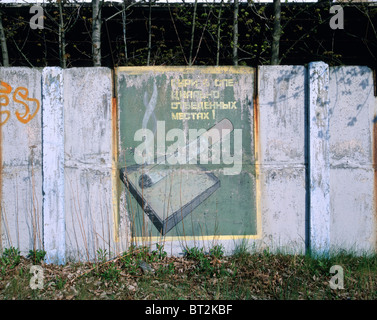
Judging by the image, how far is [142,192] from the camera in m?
3.70

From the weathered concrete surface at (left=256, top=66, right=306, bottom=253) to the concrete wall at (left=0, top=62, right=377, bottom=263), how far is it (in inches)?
0.5

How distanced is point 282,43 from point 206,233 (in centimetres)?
549

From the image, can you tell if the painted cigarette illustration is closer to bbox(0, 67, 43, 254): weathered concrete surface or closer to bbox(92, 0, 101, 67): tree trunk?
bbox(0, 67, 43, 254): weathered concrete surface

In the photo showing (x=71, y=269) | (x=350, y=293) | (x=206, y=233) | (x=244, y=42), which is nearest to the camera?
(x=350, y=293)

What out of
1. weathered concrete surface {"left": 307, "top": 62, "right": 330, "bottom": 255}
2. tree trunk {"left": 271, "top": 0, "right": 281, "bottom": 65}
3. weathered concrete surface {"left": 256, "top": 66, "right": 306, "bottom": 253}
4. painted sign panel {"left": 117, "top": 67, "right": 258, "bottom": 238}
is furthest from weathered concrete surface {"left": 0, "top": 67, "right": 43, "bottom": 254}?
tree trunk {"left": 271, "top": 0, "right": 281, "bottom": 65}

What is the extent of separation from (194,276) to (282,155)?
1.86 m

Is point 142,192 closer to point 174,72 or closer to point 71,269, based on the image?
point 71,269

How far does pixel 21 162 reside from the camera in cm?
371

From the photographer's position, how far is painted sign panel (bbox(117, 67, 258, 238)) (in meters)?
3.75

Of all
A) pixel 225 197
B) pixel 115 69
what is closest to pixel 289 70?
pixel 225 197

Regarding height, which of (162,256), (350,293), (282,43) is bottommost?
(350,293)

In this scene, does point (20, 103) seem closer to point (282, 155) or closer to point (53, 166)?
point (53, 166)


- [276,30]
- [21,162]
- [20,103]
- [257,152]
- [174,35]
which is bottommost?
[21,162]

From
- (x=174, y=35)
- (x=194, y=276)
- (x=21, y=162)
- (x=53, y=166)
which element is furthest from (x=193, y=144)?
(x=174, y=35)
